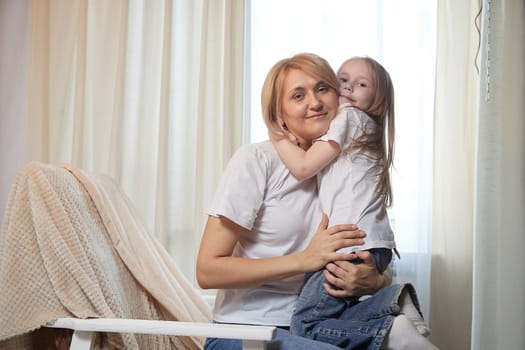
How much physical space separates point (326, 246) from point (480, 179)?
1083 mm

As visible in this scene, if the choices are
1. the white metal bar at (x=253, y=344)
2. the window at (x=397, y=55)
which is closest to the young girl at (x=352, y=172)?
the white metal bar at (x=253, y=344)

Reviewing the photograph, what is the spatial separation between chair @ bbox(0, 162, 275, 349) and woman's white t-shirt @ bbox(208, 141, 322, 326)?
13cm

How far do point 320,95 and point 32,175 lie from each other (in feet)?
2.23

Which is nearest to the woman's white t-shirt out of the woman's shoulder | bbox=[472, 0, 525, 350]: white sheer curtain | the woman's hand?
the woman's shoulder

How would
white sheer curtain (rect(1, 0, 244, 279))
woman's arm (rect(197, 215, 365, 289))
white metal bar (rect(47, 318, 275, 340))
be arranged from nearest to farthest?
white metal bar (rect(47, 318, 275, 340)) < woman's arm (rect(197, 215, 365, 289)) < white sheer curtain (rect(1, 0, 244, 279))

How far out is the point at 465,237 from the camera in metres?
2.76

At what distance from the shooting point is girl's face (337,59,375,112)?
1.59 meters

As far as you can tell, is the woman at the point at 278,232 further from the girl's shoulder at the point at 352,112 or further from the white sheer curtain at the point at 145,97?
the white sheer curtain at the point at 145,97

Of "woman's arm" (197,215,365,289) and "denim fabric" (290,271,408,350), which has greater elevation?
"woman's arm" (197,215,365,289)

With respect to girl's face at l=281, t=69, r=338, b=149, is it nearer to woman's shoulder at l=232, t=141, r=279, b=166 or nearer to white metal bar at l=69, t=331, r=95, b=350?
woman's shoulder at l=232, t=141, r=279, b=166

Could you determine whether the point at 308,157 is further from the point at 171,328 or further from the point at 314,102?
the point at 171,328

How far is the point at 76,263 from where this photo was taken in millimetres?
1488

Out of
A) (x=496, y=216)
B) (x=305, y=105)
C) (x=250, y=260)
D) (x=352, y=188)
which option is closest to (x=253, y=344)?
(x=250, y=260)

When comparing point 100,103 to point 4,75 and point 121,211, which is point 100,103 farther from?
point 121,211
